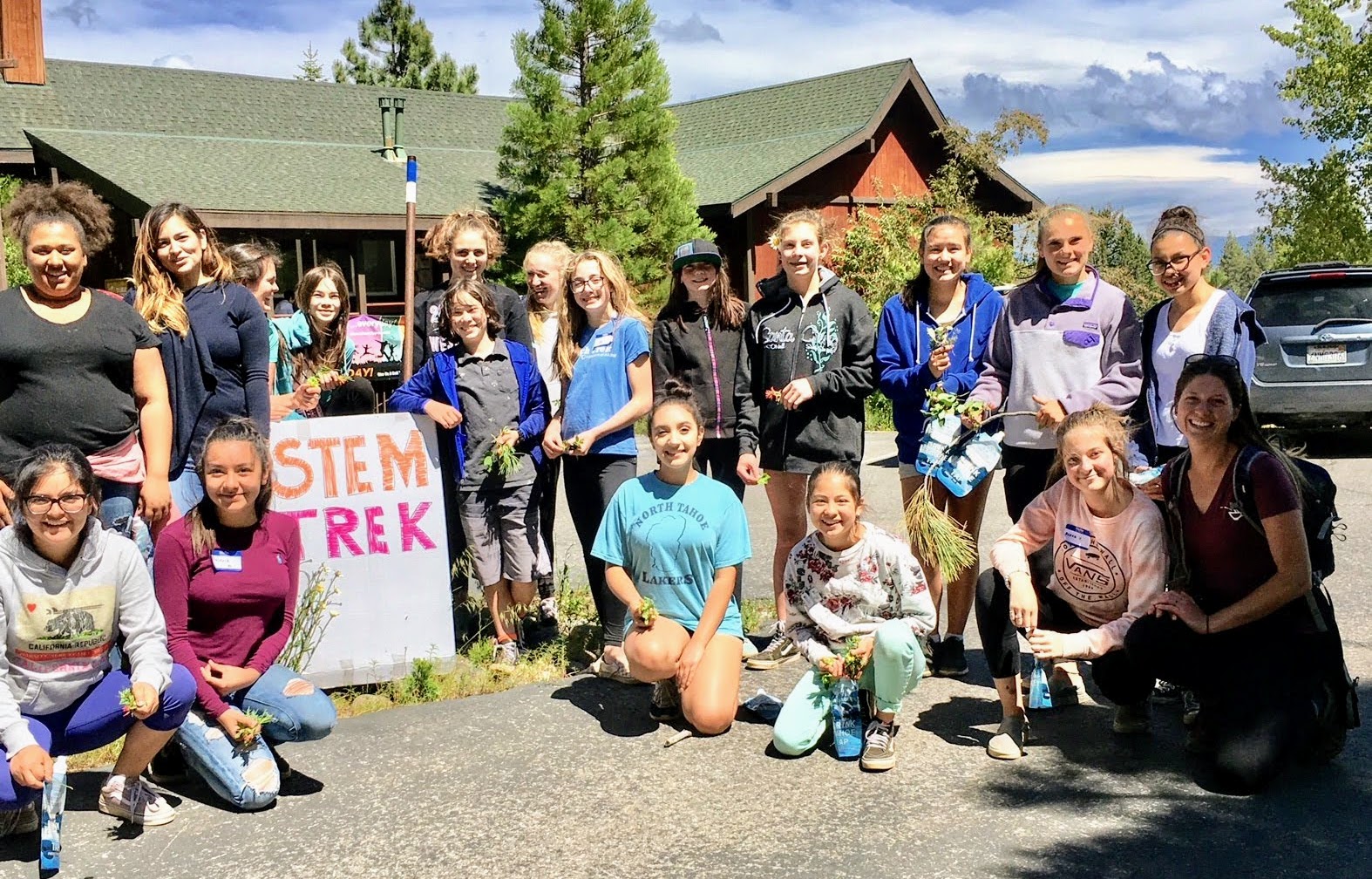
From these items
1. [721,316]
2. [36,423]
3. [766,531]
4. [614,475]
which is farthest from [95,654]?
[766,531]

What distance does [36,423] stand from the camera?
4.32m

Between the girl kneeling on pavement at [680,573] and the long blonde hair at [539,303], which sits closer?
the girl kneeling on pavement at [680,573]

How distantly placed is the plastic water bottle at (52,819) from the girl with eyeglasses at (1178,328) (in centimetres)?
392

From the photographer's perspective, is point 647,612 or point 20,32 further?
point 20,32

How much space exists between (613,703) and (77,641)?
2.17m

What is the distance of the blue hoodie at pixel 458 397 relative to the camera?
560cm

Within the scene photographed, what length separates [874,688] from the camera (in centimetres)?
449

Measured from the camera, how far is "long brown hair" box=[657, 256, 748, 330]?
571cm

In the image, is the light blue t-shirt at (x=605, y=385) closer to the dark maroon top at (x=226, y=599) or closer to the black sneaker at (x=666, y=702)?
the black sneaker at (x=666, y=702)

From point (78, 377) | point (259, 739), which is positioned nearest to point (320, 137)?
point (78, 377)

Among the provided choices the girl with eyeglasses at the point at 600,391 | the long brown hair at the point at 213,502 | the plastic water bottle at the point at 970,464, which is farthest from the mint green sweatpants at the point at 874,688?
the long brown hair at the point at 213,502

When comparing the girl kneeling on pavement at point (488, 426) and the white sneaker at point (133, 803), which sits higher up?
the girl kneeling on pavement at point (488, 426)

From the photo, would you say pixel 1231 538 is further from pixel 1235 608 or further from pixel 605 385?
pixel 605 385

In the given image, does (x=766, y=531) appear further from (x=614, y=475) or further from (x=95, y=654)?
(x=95, y=654)
